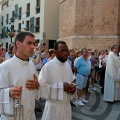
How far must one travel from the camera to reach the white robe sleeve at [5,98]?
262cm

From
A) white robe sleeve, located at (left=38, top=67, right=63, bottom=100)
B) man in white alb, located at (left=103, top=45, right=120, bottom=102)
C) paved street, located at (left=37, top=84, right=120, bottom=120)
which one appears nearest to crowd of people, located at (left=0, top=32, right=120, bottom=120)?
white robe sleeve, located at (left=38, top=67, right=63, bottom=100)

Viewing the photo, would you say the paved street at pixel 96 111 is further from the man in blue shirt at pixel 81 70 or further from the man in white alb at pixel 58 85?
the man in white alb at pixel 58 85

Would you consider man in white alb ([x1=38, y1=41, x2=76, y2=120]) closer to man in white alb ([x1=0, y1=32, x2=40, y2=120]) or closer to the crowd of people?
the crowd of people

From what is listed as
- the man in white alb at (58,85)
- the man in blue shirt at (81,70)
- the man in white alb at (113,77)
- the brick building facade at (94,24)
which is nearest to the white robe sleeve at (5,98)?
the man in white alb at (58,85)

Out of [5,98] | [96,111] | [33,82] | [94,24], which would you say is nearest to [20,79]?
[33,82]

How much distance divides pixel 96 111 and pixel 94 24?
1337 centimetres

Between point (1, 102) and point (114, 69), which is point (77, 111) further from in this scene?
point (1, 102)

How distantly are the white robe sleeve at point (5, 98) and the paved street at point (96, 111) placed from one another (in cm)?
361

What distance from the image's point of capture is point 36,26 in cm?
3027

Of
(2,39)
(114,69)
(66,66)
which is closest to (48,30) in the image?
(2,39)

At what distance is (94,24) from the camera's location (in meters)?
19.5

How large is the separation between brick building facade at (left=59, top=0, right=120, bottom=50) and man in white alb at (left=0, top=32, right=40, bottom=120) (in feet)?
54.3

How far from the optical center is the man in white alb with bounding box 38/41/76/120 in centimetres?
349

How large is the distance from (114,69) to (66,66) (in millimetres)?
4687
